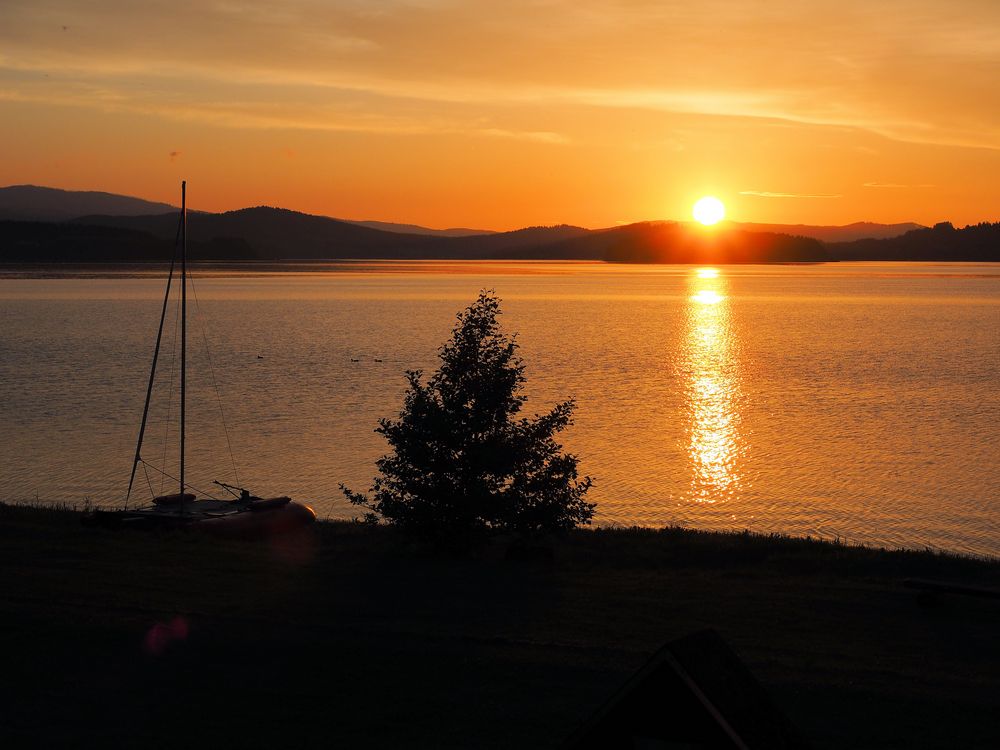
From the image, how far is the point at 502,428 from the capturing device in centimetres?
2702

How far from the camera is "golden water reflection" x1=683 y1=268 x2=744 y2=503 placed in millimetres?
43594

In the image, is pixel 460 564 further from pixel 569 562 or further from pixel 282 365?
pixel 282 365

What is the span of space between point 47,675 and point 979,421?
183 ft

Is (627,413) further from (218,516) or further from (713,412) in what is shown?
(218,516)

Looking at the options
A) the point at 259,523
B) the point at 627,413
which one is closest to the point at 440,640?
the point at 259,523

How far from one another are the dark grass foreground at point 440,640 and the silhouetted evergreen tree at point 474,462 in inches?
43.7

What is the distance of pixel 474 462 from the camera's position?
1044 inches

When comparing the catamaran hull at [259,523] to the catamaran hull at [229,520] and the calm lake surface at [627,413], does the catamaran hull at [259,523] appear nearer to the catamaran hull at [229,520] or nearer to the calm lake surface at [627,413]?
the catamaran hull at [229,520]

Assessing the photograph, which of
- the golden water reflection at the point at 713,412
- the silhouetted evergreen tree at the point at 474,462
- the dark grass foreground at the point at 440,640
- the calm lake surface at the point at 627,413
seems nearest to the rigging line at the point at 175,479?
the calm lake surface at the point at 627,413

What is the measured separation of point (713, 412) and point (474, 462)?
1615 inches

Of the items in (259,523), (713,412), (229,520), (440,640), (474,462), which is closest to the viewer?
(440,640)

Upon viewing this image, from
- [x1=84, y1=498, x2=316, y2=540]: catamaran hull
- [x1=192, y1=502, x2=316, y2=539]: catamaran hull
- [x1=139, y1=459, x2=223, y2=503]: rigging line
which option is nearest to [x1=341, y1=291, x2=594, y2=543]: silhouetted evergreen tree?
[x1=192, y1=502, x2=316, y2=539]: catamaran hull

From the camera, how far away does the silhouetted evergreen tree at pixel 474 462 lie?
26.2m

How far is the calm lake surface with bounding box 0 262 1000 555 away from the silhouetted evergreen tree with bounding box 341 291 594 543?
997cm
